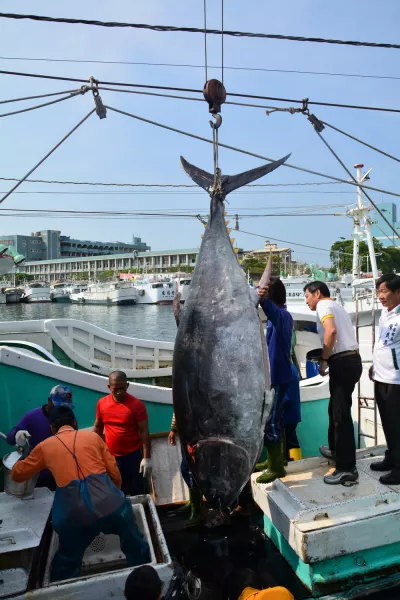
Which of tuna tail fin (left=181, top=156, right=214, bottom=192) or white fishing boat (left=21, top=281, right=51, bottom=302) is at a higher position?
tuna tail fin (left=181, top=156, right=214, bottom=192)

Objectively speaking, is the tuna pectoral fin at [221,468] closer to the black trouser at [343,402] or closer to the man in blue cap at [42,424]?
the black trouser at [343,402]

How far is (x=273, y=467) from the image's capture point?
10.5 ft

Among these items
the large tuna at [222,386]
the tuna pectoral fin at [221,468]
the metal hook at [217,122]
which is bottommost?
the tuna pectoral fin at [221,468]

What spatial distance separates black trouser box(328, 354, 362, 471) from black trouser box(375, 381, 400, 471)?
0.22 m

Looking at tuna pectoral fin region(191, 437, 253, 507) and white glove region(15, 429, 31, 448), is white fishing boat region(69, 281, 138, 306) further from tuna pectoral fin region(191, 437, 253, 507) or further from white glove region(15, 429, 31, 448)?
tuna pectoral fin region(191, 437, 253, 507)

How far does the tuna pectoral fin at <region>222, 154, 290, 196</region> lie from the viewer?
89.1 inches

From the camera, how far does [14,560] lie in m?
2.33

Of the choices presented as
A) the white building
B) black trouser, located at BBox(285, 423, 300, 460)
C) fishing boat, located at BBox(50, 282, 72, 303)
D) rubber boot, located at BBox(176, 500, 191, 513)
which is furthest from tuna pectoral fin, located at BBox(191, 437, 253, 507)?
the white building

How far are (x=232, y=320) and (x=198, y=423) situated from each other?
1.72 ft

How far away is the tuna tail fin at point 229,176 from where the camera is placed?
227cm

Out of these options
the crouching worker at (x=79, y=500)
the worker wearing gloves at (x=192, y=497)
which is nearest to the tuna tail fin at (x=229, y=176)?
the crouching worker at (x=79, y=500)

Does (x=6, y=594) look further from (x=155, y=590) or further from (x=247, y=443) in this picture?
(x=247, y=443)

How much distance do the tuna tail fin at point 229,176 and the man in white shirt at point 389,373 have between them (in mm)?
1470

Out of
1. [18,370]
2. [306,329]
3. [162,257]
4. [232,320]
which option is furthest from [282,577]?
[162,257]
